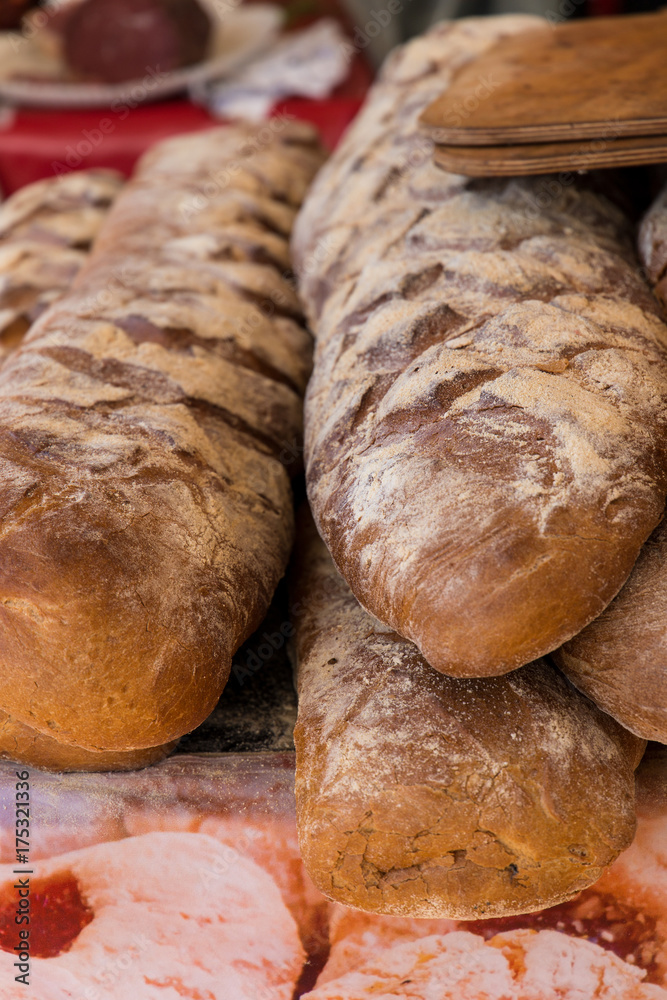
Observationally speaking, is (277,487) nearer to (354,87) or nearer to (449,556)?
(449,556)

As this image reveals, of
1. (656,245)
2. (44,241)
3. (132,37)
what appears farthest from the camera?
(132,37)

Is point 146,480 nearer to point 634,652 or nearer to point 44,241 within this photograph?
point 634,652

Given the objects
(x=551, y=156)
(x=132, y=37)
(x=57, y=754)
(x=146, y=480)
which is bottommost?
(x=57, y=754)

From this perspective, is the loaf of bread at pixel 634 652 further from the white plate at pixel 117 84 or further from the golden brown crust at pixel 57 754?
the white plate at pixel 117 84

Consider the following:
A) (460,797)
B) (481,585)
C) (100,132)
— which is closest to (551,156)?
(481,585)

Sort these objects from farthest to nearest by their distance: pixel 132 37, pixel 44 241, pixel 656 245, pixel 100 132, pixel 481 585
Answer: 1. pixel 132 37
2. pixel 100 132
3. pixel 44 241
4. pixel 656 245
5. pixel 481 585

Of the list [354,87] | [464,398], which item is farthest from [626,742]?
[354,87]
